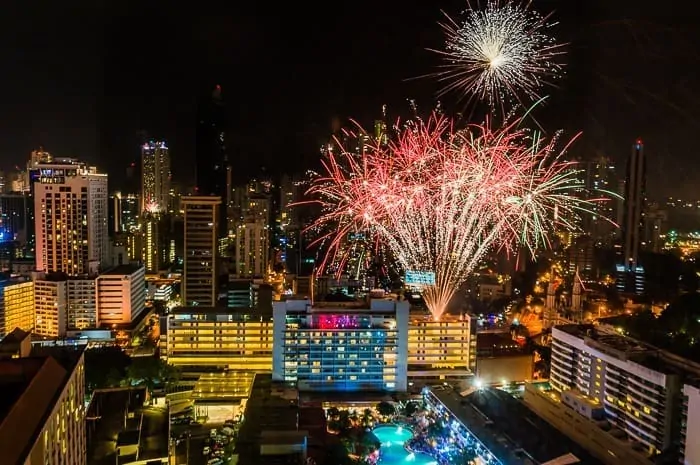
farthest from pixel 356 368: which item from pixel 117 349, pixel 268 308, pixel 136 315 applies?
pixel 136 315

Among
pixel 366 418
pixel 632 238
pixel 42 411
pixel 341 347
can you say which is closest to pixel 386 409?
pixel 366 418

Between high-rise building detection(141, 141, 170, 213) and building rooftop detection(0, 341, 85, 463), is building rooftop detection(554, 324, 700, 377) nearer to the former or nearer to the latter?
building rooftop detection(0, 341, 85, 463)

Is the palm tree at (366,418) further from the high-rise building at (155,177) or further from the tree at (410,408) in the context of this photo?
the high-rise building at (155,177)

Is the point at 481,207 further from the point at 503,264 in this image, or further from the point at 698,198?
the point at 503,264

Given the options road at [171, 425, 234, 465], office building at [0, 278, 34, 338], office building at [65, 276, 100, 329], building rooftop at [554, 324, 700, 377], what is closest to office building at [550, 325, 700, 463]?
building rooftop at [554, 324, 700, 377]

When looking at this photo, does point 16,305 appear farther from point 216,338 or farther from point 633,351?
point 633,351

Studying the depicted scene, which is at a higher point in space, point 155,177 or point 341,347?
point 155,177
